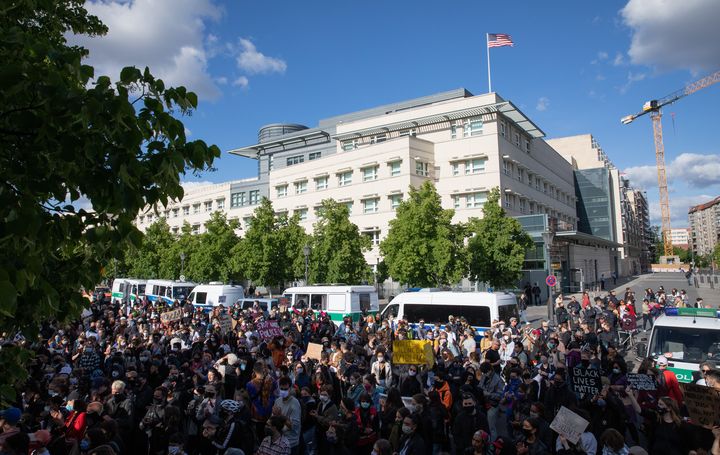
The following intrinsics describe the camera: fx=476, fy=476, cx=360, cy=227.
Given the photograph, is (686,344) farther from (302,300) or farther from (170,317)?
(170,317)

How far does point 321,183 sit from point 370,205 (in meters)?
7.76

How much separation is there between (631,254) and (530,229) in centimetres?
8224

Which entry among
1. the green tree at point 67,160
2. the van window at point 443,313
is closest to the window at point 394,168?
the van window at point 443,313

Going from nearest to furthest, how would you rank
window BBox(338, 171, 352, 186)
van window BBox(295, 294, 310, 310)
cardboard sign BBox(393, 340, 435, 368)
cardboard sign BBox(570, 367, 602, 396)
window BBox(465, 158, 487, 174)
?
cardboard sign BBox(570, 367, 602, 396) → cardboard sign BBox(393, 340, 435, 368) → van window BBox(295, 294, 310, 310) → window BBox(465, 158, 487, 174) → window BBox(338, 171, 352, 186)

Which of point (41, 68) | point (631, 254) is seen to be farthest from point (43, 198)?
point (631, 254)

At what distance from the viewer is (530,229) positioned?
44656 mm

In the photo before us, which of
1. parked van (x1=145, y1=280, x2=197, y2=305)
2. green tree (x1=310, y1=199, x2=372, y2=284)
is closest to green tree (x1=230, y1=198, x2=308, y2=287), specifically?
green tree (x1=310, y1=199, x2=372, y2=284)

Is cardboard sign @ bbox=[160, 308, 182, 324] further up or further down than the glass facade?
further down

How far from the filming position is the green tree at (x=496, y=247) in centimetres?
3306

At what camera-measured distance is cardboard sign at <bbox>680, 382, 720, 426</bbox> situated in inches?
264

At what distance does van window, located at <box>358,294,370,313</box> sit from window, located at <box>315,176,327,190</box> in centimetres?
3061

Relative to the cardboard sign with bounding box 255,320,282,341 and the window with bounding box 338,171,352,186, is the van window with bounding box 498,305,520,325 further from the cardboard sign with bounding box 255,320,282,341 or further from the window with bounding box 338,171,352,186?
the window with bounding box 338,171,352,186

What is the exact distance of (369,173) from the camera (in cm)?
5019

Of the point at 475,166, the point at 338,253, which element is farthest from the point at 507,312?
the point at 475,166
